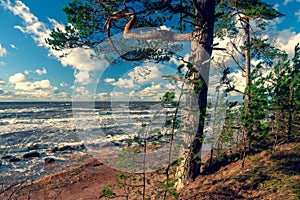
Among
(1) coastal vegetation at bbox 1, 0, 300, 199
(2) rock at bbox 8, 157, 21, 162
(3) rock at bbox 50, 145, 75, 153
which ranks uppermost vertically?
(1) coastal vegetation at bbox 1, 0, 300, 199

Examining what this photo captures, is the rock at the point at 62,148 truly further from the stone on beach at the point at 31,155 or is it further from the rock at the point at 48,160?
the rock at the point at 48,160

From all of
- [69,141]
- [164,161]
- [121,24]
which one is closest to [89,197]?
[164,161]

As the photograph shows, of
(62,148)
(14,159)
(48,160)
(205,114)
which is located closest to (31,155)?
(14,159)

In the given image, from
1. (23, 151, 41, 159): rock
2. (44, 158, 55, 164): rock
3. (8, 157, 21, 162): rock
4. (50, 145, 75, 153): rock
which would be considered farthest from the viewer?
(50, 145, 75, 153): rock

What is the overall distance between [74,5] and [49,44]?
1.81m

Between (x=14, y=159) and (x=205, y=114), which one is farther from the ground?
(x=205, y=114)

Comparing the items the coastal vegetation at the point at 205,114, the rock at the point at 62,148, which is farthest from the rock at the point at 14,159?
the coastal vegetation at the point at 205,114

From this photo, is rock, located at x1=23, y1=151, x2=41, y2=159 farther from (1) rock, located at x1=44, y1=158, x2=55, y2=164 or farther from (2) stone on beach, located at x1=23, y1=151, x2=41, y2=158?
(1) rock, located at x1=44, y1=158, x2=55, y2=164

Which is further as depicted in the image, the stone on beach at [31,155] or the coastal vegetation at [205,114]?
the stone on beach at [31,155]

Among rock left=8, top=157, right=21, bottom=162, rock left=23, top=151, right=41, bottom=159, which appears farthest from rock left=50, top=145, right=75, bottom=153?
rock left=8, top=157, right=21, bottom=162

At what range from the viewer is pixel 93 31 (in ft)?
18.8

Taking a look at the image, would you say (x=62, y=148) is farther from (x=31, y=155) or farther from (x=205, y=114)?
(x=205, y=114)

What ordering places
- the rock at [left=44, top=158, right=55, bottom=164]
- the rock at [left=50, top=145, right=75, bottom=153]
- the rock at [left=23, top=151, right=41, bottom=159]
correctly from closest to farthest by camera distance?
the rock at [left=44, top=158, right=55, bottom=164]
the rock at [left=23, top=151, right=41, bottom=159]
the rock at [left=50, top=145, right=75, bottom=153]

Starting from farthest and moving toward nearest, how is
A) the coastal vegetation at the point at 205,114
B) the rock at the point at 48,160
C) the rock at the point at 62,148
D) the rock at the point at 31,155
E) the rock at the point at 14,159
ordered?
the rock at the point at 62,148 → the rock at the point at 31,155 → the rock at the point at 14,159 → the rock at the point at 48,160 → the coastal vegetation at the point at 205,114
